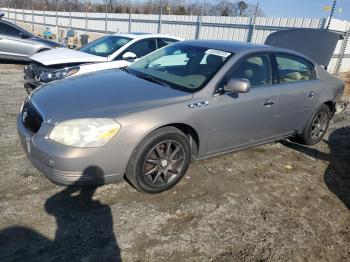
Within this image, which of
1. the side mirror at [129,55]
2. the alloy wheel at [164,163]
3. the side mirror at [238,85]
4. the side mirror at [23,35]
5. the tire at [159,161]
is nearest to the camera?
the tire at [159,161]

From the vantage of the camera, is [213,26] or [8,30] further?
[213,26]

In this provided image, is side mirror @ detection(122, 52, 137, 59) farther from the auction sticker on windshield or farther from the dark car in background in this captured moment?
the dark car in background

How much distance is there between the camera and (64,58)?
20.7 ft

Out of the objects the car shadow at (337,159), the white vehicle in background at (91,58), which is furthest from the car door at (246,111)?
the white vehicle in background at (91,58)

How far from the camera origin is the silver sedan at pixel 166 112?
9.72 ft

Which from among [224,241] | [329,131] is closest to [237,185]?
[224,241]

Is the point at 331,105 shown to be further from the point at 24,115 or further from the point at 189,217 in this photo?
the point at 24,115

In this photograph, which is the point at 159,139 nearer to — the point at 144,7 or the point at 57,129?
the point at 57,129

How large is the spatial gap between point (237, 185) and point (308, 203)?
822 millimetres

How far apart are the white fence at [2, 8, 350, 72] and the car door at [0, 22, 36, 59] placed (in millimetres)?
7360

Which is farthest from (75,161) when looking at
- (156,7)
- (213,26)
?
(156,7)

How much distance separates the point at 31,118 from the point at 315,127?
14.2ft

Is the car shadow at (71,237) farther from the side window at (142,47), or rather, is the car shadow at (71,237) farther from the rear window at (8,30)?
the rear window at (8,30)

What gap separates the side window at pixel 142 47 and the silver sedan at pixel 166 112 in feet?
8.05
